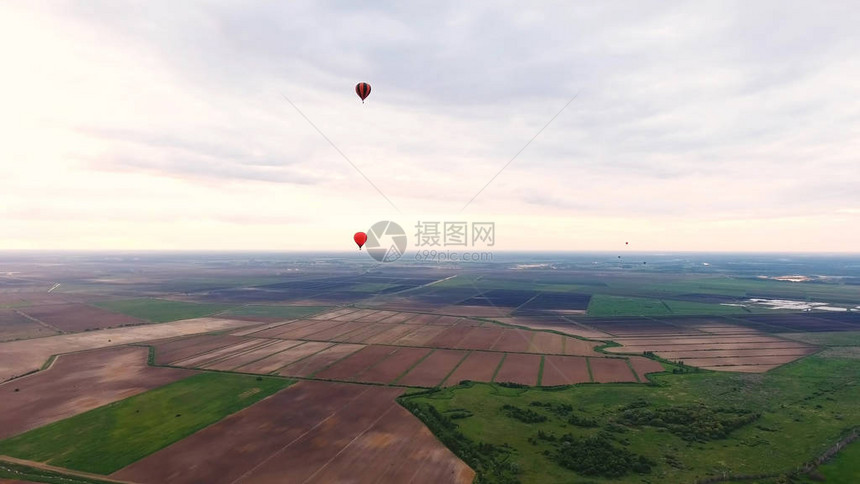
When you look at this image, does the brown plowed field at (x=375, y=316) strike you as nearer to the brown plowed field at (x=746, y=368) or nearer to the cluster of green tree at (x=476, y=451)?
the cluster of green tree at (x=476, y=451)

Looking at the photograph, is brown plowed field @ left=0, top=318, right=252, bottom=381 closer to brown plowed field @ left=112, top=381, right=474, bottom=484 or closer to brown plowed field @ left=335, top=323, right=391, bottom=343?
brown plowed field @ left=335, top=323, right=391, bottom=343

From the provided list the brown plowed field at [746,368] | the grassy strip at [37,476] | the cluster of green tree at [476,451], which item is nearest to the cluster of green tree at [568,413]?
the cluster of green tree at [476,451]

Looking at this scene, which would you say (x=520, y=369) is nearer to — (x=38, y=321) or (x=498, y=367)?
(x=498, y=367)

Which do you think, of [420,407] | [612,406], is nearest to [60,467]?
[420,407]

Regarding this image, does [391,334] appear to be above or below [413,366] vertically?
above

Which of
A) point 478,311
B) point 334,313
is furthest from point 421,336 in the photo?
point 334,313

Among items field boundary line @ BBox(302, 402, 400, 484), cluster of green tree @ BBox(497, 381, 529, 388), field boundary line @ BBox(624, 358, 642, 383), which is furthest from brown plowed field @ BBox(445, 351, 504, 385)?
field boundary line @ BBox(624, 358, 642, 383)
